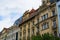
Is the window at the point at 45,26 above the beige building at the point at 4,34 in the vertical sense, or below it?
below

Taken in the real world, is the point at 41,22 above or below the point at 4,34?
below

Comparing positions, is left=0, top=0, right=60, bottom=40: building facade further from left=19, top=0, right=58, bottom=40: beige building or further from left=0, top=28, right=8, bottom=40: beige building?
left=0, top=28, right=8, bottom=40: beige building

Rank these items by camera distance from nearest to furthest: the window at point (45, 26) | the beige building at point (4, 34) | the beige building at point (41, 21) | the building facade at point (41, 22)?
the building facade at point (41, 22) < the beige building at point (41, 21) < the window at point (45, 26) < the beige building at point (4, 34)

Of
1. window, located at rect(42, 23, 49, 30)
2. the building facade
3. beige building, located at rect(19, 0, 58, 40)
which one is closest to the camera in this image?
the building facade

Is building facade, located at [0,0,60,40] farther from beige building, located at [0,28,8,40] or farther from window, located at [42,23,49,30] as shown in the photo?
beige building, located at [0,28,8,40]

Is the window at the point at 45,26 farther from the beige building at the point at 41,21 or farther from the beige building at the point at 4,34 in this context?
the beige building at the point at 4,34

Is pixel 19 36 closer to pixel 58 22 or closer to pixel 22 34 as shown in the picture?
pixel 22 34

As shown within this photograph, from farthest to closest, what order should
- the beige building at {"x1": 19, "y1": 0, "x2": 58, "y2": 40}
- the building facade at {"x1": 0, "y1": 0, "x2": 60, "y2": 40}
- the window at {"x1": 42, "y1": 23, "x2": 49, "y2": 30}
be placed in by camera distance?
Result: the window at {"x1": 42, "y1": 23, "x2": 49, "y2": 30} < the beige building at {"x1": 19, "y1": 0, "x2": 58, "y2": 40} < the building facade at {"x1": 0, "y1": 0, "x2": 60, "y2": 40}

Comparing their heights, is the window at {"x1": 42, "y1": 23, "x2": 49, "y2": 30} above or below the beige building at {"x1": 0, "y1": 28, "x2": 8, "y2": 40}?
below

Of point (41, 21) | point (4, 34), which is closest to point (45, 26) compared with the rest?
point (41, 21)

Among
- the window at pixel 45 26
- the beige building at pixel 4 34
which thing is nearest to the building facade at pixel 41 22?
the window at pixel 45 26

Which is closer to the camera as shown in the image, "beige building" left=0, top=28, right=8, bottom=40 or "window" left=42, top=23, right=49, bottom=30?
"window" left=42, top=23, right=49, bottom=30

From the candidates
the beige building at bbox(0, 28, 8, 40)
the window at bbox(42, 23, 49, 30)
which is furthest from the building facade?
the beige building at bbox(0, 28, 8, 40)

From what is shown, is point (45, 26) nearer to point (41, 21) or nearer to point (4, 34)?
point (41, 21)
